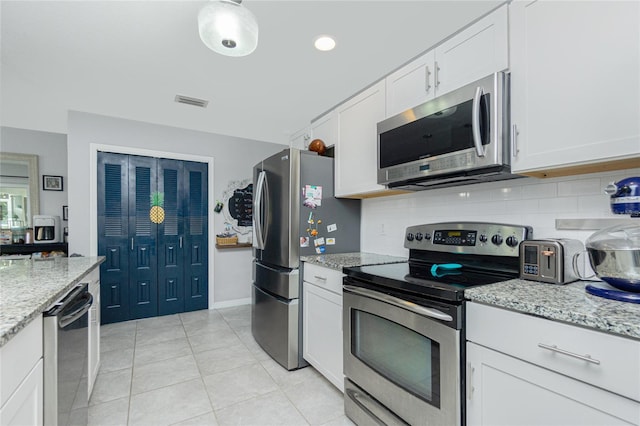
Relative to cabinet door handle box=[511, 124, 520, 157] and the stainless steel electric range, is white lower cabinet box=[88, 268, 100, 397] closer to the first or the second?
the stainless steel electric range

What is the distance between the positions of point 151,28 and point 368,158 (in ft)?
5.43

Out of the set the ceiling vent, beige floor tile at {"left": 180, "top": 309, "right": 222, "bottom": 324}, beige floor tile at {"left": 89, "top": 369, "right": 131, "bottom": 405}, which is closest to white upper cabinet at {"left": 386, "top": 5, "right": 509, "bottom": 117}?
the ceiling vent

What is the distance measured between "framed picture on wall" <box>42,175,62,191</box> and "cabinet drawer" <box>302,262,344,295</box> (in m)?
4.16

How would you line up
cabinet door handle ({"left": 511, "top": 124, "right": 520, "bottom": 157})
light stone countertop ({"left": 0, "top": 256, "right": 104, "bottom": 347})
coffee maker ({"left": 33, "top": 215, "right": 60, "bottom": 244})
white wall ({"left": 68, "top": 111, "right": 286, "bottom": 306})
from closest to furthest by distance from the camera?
light stone countertop ({"left": 0, "top": 256, "right": 104, "bottom": 347}) → cabinet door handle ({"left": 511, "top": 124, "right": 520, "bottom": 157}) → white wall ({"left": 68, "top": 111, "right": 286, "bottom": 306}) → coffee maker ({"left": 33, "top": 215, "right": 60, "bottom": 244})

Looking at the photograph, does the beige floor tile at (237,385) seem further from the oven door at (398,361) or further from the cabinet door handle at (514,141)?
the cabinet door handle at (514,141)

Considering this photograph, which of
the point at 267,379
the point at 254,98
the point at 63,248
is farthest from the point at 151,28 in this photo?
the point at 63,248

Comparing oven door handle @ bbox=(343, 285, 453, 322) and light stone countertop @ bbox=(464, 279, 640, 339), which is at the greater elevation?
light stone countertop @ bbox=(464, 279, 640, 339)

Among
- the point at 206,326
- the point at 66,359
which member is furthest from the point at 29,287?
the point at 206,326

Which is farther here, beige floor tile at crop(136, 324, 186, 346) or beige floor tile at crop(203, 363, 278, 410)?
beige floor tile at crop(136, 324, 186, 346)

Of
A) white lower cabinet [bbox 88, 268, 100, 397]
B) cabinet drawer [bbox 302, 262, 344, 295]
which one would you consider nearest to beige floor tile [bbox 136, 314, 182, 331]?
white lower cabinet [bbox 88, 268, 100, 397]

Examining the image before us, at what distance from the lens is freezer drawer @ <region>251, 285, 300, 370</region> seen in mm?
2420

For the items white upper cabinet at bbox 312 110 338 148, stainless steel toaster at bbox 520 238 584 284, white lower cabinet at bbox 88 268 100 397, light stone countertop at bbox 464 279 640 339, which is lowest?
white lower cabinet at bbox 88 268 100 397

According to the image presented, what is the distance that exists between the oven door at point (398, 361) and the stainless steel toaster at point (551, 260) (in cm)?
50

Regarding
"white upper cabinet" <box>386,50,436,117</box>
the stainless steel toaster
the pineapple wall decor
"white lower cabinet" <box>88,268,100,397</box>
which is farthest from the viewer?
the pineapple wall decor
